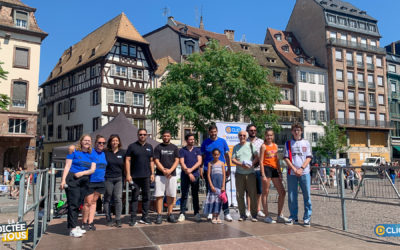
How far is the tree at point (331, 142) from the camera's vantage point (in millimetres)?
40250

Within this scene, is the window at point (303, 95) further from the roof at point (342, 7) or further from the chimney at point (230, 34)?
the chimney at point (230, 34)

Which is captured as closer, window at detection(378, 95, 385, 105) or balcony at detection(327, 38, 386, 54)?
balcony at detection(327, 38, 386, 54)

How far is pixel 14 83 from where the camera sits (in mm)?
28891

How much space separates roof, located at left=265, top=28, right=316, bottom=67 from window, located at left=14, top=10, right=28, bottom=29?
3131 cm

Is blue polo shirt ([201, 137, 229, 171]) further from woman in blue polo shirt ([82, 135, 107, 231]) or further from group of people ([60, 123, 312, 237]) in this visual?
woman in blue polo shirt ([82, 135, 107, 231])

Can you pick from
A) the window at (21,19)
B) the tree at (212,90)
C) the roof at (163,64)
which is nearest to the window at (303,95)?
the roof at (163,64)

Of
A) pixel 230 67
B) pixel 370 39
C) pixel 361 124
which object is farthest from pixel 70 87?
pixel 370 39

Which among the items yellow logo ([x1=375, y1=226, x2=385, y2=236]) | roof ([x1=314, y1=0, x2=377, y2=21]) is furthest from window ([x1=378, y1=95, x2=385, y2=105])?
yellow logo ([x1=375, y1=226, x2=385, y2=236])

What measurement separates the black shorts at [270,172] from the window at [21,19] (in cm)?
2947

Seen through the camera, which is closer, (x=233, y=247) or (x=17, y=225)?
(x=17, y=225)

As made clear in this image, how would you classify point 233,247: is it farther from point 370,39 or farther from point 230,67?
point 370,39

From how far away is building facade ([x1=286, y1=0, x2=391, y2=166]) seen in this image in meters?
45.8

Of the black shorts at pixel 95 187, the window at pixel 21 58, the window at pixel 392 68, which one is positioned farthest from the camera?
the window at pixel 392 68

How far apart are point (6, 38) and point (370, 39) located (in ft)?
150
